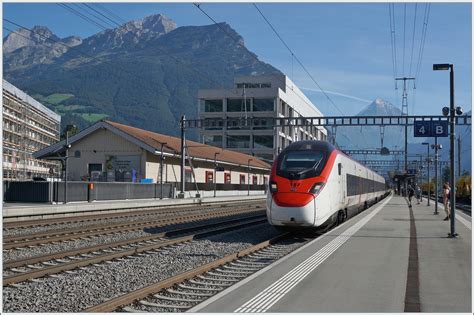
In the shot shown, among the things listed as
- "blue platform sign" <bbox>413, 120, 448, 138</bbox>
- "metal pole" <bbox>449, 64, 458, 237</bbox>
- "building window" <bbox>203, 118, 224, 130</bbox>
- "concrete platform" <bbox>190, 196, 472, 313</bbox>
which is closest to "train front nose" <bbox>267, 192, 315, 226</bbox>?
"concrete platform" <bbox>190, 196, 472, 313</bbox>

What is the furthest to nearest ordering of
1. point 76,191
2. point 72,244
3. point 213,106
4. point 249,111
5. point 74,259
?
point 213,106 → point 249,111 → point 76,191 → point 72,244 → point 74,259

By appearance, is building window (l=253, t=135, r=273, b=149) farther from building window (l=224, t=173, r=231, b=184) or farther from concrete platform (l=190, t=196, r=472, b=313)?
concrete platform (l=190, t=196, r=472, b=313)

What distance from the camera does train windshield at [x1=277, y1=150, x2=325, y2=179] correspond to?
56.1 feet

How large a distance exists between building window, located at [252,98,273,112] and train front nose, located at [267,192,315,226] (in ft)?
246

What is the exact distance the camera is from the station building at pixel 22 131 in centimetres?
7594

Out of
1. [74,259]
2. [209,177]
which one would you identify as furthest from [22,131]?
[74,259]

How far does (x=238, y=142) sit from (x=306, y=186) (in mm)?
77006

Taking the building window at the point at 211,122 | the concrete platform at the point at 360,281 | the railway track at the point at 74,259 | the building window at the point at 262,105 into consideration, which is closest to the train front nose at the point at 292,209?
the concrete platform at the point at 360,281

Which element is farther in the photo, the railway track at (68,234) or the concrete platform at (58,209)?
the concrete platform at (58,209)

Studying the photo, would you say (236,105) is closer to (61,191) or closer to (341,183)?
(61,191)

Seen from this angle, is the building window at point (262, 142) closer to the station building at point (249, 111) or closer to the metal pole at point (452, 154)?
the station building at point (249, 111)

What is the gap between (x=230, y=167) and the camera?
60906mm

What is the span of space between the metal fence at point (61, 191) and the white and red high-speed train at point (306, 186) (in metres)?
16.9

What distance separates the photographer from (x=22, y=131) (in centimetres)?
8525
